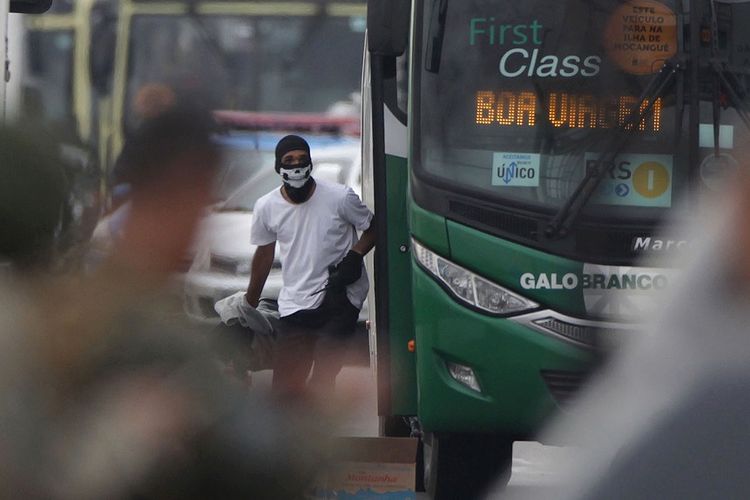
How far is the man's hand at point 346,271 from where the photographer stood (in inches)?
326

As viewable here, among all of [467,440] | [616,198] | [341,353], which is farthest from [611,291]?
[341,353]

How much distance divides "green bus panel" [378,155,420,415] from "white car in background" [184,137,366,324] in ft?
2.21

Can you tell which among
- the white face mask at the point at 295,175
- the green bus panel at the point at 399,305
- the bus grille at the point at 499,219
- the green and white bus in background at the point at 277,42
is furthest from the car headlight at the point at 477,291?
the green and white bus in background at the point at 277,42

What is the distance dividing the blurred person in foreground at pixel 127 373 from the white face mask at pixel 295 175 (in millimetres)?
5648

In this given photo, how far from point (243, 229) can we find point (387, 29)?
11.5ft

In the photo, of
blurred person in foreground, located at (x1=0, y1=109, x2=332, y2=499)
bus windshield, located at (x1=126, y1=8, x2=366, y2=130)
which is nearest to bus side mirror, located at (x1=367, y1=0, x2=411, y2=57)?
blurred person in foreground, located at (x1=0, y1=109, x2=332, y2=499)

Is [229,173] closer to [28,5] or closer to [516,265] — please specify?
[516,265]

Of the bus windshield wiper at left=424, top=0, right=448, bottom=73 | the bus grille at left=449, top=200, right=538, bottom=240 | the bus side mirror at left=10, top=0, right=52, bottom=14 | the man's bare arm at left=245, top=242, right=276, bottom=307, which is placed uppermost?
the bus side mirror at left=10, top=0, right=52, bottom=14

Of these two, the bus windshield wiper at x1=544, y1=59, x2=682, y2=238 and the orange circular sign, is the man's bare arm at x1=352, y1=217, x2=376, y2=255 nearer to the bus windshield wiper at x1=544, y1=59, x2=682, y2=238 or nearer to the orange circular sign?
the bus windshield wiper at x1=544, y1=59, x2=682, y2=238

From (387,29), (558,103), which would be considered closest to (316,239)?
(387,29)

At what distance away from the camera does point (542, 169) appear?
277 inches

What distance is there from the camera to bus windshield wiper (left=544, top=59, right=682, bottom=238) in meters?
6.93

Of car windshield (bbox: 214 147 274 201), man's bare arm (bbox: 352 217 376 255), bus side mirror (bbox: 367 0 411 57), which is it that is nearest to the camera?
car windshield (bbox: 214 147 274 201)

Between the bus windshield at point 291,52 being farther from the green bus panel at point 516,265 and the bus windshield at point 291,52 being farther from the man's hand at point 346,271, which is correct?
the green bus panel at point 516,265
